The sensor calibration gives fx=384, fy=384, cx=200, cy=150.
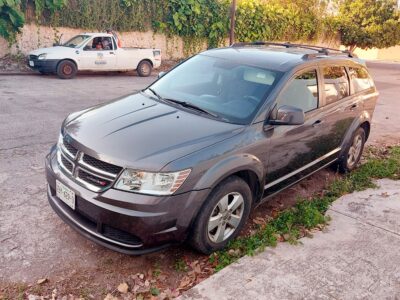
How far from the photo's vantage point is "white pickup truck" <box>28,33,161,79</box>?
1195cm

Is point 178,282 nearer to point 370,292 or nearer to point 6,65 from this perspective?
point 370,292

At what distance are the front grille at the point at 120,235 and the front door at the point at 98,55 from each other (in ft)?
34.7

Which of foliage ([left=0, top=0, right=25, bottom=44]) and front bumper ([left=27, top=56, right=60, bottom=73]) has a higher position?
foliage ([left=0, top=0, right=25, bottom=44])

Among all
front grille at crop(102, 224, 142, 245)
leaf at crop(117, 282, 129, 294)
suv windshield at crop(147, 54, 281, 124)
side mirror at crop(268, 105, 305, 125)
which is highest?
suv windshield at crop(147, 54, 281, 124)

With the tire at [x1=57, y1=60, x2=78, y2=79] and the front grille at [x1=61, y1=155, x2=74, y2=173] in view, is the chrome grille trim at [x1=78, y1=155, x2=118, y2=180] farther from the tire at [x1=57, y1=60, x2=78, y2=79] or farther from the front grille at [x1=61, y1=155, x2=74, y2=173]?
the tire at [x1=57, y1=60, x2=78, y2=79]

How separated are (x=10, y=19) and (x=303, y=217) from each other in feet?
42.1

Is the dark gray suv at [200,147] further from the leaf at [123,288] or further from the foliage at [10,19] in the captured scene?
the foliage at [10,19]

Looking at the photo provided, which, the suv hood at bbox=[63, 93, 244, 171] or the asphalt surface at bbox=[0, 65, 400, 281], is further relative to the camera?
the asphalt surface at bbox=[0, 65, 400, 281]

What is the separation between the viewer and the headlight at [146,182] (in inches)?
111

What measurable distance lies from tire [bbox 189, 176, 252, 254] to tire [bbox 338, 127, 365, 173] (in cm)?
233

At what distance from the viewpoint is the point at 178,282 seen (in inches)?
122

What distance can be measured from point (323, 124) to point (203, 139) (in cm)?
186

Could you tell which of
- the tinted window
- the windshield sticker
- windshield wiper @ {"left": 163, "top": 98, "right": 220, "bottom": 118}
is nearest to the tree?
the windshield sticker

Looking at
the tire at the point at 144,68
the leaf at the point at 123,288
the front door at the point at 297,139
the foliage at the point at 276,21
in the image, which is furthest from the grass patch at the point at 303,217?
the foliage at the point at 276,21
